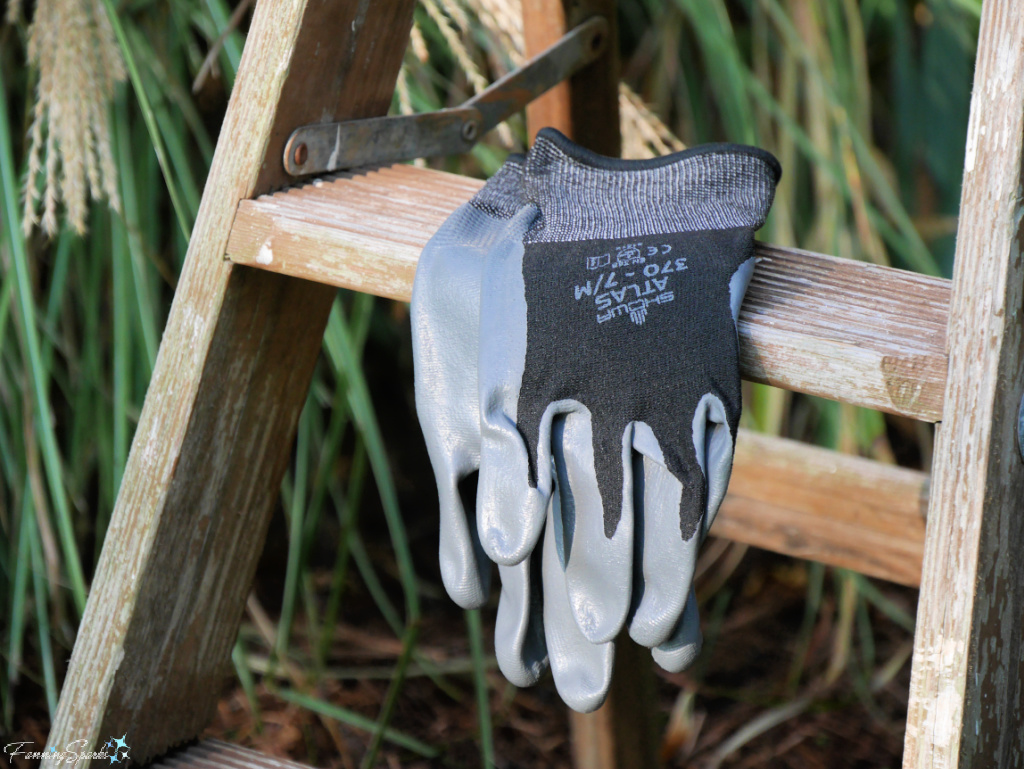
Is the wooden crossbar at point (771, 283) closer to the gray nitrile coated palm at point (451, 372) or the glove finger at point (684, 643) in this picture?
the gray nitrile coated palm at point (451, 372)

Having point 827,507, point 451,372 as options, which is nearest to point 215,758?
point 451,372

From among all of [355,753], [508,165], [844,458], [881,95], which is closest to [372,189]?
[508,165]

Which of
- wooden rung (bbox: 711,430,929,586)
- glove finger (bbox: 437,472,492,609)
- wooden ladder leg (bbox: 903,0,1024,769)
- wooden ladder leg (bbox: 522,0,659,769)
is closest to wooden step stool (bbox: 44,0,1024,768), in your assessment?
wooden ladder leg (bbox: 903,0,1024,769)

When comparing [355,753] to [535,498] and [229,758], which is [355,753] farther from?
[535,498]

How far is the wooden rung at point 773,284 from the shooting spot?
0.51 metres

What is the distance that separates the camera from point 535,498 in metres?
0.54

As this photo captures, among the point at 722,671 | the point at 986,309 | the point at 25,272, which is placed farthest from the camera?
the point at 722,671

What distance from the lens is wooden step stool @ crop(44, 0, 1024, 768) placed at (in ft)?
1.63

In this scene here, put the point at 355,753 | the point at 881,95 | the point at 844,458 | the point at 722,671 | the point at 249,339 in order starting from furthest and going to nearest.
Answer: the point at 881,95
the point at 722,671
the point at 355,753
the point at 844,458
the point at 249,339

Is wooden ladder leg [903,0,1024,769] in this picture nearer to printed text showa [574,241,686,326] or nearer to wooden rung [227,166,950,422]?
wooden rung [227,166,950,422]

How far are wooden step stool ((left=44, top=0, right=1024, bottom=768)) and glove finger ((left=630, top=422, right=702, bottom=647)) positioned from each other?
0.08 m

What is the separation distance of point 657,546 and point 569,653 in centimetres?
11

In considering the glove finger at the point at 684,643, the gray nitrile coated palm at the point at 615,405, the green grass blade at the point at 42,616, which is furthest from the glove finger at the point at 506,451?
the green grass blade at the point at 42,616

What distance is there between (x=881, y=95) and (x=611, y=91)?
1322 millimetres
